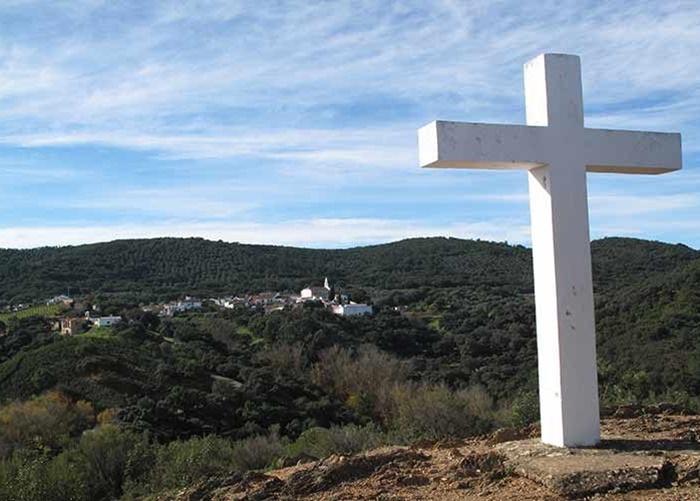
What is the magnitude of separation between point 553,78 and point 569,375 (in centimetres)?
229

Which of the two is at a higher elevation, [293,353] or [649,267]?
[649,267]

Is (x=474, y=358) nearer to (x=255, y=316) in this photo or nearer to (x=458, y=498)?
(x=255, y=316)

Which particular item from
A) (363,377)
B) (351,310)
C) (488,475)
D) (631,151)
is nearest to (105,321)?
(351,310)

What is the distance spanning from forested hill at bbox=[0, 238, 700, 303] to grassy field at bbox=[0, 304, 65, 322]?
575 cm

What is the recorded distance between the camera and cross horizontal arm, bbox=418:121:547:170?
17.6 ft

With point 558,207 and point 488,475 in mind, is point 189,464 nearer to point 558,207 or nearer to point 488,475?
point 488,475

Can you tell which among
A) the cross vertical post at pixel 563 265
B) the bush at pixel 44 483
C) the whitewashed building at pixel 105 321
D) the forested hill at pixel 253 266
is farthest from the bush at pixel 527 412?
the forested hill at pixel 253 266

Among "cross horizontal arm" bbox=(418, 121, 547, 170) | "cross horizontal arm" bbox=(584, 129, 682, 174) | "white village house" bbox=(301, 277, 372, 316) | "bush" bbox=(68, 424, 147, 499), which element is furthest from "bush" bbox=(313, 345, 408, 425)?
"cross horizontal arm" bbox=(418, 121, 547, 170)

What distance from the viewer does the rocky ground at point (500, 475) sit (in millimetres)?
4617

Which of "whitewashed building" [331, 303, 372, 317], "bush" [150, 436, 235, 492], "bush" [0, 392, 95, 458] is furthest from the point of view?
"whitewashed building" [331, 303, 372, 317]

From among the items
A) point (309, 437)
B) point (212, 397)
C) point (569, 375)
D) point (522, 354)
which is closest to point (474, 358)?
point (522, 354)

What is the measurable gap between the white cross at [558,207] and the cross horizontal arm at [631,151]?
2 centimetres

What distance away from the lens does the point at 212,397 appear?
25688 millimetres

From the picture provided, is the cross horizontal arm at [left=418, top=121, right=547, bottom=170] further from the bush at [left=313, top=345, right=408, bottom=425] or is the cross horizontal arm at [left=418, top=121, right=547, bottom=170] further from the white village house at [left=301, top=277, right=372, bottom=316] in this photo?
the white village house at [left=301, top=277, right=372, bottom=316]
